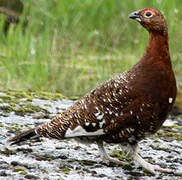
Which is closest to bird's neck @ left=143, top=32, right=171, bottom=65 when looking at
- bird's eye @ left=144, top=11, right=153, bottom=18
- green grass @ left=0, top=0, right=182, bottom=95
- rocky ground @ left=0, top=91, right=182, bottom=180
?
bird's eye @ left=144, top=11, right=153, bottom=18

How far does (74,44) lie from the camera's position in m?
6.92

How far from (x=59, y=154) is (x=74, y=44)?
11.0ft

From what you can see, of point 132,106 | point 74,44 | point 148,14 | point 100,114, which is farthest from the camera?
point 74,44

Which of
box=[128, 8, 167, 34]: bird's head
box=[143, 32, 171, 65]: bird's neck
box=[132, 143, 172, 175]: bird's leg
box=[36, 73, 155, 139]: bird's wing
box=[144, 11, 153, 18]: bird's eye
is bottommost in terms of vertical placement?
box=[132, 143, 172, 175]: bird's leg

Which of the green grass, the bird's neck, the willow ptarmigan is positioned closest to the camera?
the willow ptarmigan

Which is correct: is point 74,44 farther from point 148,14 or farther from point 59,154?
point 59,154

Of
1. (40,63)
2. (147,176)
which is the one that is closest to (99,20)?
(40,63)

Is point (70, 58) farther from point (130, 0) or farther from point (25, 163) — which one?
point (25, 163)

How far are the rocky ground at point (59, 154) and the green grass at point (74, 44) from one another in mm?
1091

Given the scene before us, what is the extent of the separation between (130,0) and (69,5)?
1138 millimetres

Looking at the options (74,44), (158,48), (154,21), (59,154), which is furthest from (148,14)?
(74,44)

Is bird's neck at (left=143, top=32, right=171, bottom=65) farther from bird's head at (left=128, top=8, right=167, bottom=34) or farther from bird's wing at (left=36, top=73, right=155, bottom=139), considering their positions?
bird's wing at (left=36, top=73, right=155, bottom=139)

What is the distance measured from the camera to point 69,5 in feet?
23.7

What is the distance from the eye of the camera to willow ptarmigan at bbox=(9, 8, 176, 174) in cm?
355
